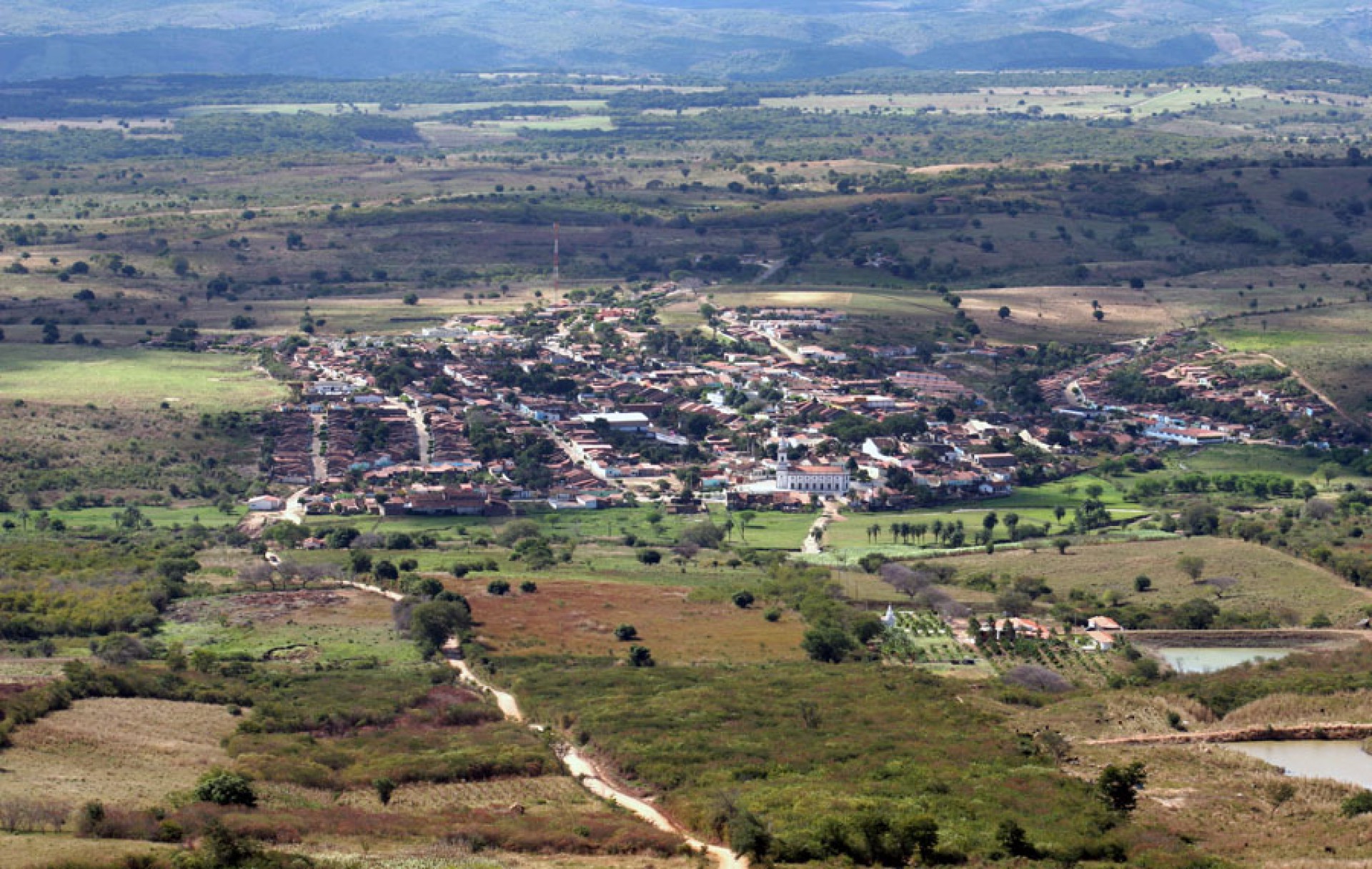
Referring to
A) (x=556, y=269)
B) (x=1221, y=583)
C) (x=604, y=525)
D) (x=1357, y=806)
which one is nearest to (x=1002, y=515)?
(x=1221, y=583)

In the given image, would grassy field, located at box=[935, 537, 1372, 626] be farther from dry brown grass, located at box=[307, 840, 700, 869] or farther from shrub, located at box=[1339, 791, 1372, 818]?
dry brown grass, located at box=[307, 840, 700, 869]

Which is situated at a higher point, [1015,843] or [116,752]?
[1015,843]

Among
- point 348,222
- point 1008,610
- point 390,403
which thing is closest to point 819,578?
point 1008,610

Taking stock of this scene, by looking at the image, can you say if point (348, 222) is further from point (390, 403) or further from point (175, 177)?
point (390, 403)

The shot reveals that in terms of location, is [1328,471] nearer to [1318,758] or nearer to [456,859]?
[1318,758]

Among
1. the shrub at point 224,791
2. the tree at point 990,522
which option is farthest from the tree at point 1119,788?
the tree at point 990,522

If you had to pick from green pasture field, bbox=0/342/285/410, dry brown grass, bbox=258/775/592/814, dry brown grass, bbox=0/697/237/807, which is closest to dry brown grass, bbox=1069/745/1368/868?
dry brown grass, bbox=258/775/592/814
